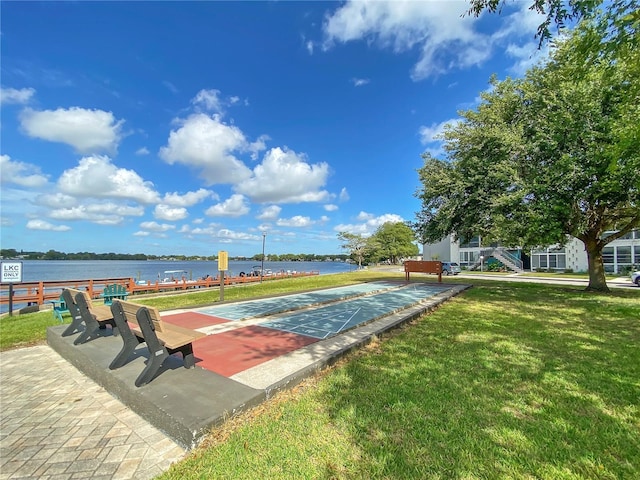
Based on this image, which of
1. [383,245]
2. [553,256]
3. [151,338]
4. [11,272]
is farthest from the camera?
[383,245]

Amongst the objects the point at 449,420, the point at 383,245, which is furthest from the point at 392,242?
the point at 449,420

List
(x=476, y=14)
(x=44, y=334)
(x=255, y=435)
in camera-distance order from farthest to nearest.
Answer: (x=44, y=334) < (x=476, y=14) < (x=255, y=435)

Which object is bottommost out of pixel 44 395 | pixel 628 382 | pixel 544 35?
pixel 44 395

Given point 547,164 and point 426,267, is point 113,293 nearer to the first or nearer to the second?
point 426,267

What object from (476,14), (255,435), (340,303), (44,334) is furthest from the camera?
(340,303)

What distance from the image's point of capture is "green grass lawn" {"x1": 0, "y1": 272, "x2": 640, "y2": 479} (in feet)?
7.70

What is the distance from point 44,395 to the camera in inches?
154

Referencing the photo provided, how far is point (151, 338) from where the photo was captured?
373 cm

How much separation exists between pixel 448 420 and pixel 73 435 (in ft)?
11.8

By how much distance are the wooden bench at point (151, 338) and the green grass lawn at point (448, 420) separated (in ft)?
4.13

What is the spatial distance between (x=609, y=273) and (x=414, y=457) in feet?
121

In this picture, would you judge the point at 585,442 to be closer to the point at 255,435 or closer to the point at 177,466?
the point at 255,435

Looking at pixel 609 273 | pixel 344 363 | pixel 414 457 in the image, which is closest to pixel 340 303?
pixel 344 363

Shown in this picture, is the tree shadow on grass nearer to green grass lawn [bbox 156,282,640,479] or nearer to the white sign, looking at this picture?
green grass lawn [bbox 156,282,640,479]
